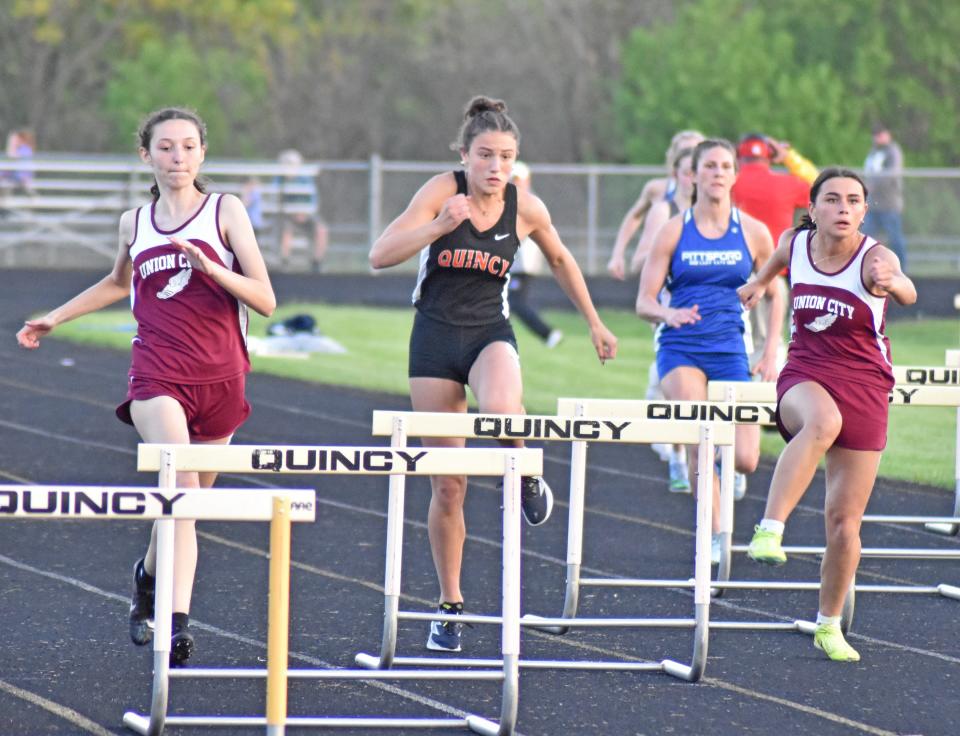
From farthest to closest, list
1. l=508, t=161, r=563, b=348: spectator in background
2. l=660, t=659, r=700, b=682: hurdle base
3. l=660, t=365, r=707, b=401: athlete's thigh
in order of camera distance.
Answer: l=508, t=161, r=563, b=348: spectator in background → l=660, t=365, r=707, b=401: athlete's thigh → l=660, t=659, r=700, b=682: hurdle base

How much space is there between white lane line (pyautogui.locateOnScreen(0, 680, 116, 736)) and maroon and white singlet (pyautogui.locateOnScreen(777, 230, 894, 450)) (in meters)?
2.77

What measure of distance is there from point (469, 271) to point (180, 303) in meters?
1.10

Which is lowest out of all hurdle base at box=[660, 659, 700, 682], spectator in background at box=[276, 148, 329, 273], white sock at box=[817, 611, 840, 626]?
hurdle base at box=[660, 659, 700, 682]

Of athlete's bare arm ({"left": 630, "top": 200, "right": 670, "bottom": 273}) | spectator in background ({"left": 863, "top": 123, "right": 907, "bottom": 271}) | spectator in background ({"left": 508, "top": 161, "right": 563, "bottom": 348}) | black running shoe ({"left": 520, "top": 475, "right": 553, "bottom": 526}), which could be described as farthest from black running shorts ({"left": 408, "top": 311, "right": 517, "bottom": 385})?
spectator in background ({"left": 863, "top": 123, "right": 907, "bottom": 271})

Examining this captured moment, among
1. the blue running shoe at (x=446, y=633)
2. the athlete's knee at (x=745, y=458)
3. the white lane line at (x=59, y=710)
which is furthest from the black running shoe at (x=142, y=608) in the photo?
the athlete's knee at (x=745, y=458)

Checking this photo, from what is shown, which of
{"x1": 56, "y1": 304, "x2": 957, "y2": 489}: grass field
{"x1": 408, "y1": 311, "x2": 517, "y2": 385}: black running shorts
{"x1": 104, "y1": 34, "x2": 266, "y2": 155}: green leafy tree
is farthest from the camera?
{"x1": 104, "y1": 34, "x2": 266, "y2": 155}: green leafy tree

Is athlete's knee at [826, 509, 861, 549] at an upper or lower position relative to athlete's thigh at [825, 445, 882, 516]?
lower

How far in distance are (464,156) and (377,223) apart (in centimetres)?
2129

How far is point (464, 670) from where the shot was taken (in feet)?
19.9

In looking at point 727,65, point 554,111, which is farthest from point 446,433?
point 554,111

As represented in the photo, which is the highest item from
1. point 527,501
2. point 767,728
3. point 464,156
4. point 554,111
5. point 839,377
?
point 554,111

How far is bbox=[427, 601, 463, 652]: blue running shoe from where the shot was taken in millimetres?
6449

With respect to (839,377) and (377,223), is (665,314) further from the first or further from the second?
(377,223)

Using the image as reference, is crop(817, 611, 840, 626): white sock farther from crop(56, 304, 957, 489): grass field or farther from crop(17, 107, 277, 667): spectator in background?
crop(56, 304, 957, 489): grass field
